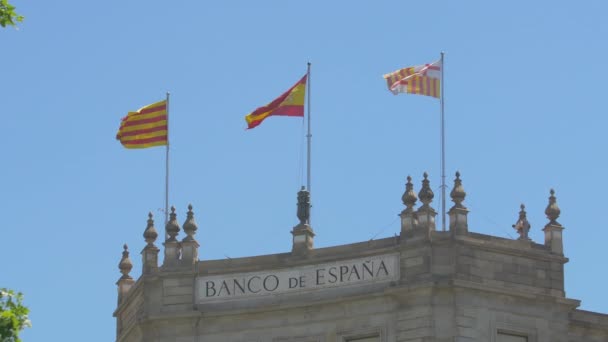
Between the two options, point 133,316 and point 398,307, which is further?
point 133,316

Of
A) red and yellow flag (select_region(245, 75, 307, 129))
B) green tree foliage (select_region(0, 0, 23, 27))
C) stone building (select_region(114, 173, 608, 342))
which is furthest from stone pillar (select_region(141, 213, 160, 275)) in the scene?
green tree foliage (select_region(0, 0, 23, 27))

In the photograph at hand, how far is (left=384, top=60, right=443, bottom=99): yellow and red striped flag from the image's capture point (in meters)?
71.9

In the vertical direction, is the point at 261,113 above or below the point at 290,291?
above

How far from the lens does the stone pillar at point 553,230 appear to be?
231 feet

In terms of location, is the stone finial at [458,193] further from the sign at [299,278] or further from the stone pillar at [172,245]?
the stone pillar at [172,245]

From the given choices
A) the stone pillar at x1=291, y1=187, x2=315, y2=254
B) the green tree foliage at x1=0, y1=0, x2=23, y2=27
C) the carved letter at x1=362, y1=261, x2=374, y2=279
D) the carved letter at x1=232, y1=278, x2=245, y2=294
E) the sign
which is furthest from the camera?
the carved letter at x1=232, y1=278, x2=245, y2=294

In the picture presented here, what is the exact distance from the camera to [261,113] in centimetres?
7325

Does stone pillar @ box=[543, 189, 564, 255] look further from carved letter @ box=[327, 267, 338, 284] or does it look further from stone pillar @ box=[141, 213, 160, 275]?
stone pillar @ box=[141, 213, 160, 275]

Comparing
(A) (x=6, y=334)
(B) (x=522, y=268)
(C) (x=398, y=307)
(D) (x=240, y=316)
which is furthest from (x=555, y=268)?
(A) (x=6, y=334)

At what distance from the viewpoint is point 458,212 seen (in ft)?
227

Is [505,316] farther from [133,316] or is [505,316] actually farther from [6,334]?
[6,334]

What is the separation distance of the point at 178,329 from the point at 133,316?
3.05 metres

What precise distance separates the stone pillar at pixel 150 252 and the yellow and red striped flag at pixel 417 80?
385 inches

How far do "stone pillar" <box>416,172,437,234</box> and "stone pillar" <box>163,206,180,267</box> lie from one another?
8674 millimetres
